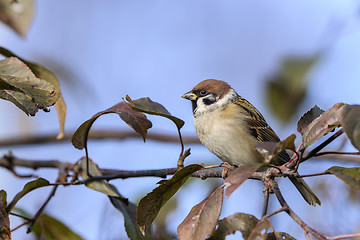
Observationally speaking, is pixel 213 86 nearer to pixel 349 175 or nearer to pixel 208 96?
pixel 208 96

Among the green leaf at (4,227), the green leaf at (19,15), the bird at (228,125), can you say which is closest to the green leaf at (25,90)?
the green leaf at (4,227)

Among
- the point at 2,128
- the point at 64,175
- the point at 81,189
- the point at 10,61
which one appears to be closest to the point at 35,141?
the point at 64,175

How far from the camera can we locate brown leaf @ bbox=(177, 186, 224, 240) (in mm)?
1280

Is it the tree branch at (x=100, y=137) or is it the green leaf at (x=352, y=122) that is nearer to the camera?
the green leaf at (x=352, y=122)

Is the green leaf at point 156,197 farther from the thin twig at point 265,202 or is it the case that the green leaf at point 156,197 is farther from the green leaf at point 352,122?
the green leaf at point 352,122

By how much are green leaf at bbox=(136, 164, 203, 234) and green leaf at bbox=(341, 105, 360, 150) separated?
50cm

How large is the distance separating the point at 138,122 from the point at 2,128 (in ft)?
21.3

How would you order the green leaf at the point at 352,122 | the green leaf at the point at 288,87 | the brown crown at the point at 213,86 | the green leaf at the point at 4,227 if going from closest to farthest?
the green leaf at the point at 352,122
the green leaf at the point at 4,227
the green leaf at the point at 288,87
the brown crown at the point at 213,86

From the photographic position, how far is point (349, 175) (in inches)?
47.1

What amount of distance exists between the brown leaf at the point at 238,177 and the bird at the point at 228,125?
120cm

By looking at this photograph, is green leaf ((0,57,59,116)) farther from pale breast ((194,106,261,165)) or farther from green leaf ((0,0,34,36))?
pale breast ((194,106,261,165))

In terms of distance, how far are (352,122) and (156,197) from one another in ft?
2.15

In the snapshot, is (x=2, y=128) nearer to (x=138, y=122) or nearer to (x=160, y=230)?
(x=160, y=230)

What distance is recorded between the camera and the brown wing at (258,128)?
2.70m
